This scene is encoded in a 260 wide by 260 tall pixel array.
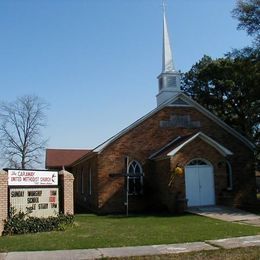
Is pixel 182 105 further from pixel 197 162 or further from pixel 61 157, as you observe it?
pixel 61 157

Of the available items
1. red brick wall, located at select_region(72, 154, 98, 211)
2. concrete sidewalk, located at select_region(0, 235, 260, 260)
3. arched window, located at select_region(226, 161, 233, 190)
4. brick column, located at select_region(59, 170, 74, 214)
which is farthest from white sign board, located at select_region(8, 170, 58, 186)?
arched window, located at select_region(226, 161, 233, 190)

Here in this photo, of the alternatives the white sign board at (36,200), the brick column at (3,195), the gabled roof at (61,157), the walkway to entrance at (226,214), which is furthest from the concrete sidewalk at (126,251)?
the gabled roof at (61,157)

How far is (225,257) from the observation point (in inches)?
452

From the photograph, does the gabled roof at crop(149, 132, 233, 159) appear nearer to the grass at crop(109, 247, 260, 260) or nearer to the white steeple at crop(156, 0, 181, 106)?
the white steeple at crop(156, 0, 181, 106)

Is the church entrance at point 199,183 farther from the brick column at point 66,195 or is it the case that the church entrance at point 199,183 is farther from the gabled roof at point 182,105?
the brick column at point 66,195

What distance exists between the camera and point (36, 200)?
62.8 ft

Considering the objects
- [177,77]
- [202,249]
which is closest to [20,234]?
[202,249]

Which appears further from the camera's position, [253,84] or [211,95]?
[211,95]

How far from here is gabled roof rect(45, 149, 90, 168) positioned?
187 ft

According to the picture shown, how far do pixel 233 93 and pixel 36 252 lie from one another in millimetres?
34517

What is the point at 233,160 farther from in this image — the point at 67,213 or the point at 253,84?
the point at 67,213

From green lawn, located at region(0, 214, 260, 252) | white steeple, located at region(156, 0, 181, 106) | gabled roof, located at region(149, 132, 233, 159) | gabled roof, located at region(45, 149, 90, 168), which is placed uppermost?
white steeple, located at region(156, 0, 181, 106)

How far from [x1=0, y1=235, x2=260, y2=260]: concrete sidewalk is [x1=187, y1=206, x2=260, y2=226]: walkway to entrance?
22.5 ft

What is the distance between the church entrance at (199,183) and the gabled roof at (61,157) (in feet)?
99.2
